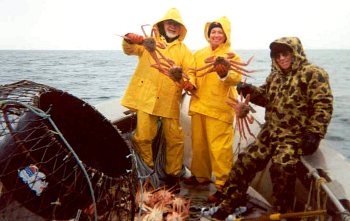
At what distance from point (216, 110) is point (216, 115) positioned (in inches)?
2.2

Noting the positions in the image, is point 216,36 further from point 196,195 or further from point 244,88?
point 196,195

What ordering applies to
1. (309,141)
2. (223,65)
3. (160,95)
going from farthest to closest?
1. (160,95)
2. (223,65)
3. (309,141)

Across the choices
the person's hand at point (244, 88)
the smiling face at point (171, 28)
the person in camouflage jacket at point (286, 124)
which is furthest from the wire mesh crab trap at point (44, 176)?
the smiling face at point (171, 28)

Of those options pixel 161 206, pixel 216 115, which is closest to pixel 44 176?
pixel 161 206

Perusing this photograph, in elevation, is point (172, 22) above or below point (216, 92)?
above

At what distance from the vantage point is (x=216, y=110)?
414cm

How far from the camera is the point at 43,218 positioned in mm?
2469

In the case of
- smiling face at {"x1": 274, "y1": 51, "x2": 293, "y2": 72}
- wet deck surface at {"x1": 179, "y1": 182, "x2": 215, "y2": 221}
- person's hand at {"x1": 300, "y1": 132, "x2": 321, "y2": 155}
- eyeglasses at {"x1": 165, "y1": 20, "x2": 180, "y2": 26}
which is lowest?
wet deck surface at {"x1": 179, "y1": 182, "x2": 215, "y2": 221}

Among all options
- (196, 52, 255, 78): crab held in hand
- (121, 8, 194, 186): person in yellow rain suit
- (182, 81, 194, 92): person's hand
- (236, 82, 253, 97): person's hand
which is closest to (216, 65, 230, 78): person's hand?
(196, 52, 255, 78): crab held in hand

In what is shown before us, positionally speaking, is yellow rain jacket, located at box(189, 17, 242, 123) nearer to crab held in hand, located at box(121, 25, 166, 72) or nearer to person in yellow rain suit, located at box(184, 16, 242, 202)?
person in yellow rain suit, located at box(184, 16, 242, 202)

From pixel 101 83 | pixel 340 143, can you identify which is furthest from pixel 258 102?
pixel 101 83

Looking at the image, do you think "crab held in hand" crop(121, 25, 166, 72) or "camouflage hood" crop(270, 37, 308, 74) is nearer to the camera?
"camouflage hood" crop(270, 37, 308, 74)

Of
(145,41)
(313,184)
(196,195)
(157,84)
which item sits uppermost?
(145,41)

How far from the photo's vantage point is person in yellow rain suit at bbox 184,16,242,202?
4.11 m
